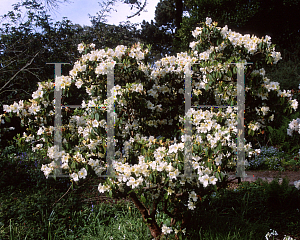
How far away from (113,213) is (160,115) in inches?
69.2

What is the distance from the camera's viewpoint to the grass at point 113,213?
328 centimetres

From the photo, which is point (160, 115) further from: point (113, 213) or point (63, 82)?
point (113, 213)

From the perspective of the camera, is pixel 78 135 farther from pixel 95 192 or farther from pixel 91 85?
pixel 95 192

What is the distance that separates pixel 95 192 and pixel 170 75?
272 centimetres

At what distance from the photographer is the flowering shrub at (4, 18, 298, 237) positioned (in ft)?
8.09

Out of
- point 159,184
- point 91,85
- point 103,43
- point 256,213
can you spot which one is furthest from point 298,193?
point 103,43

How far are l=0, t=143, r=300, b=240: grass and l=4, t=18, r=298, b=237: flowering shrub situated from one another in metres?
0.47

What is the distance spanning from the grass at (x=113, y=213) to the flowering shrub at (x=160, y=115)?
1.56 ft

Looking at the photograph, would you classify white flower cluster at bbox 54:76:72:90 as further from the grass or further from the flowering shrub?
the grass

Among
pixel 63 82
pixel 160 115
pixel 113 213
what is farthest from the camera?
pixel 113 213

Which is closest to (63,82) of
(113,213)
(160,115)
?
(160,115)

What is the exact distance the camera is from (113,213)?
395 centimetres

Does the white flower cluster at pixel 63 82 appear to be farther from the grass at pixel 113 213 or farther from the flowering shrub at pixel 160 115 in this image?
the grass at pixel 113 213

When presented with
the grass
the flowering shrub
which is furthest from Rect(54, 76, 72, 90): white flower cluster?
the grass
